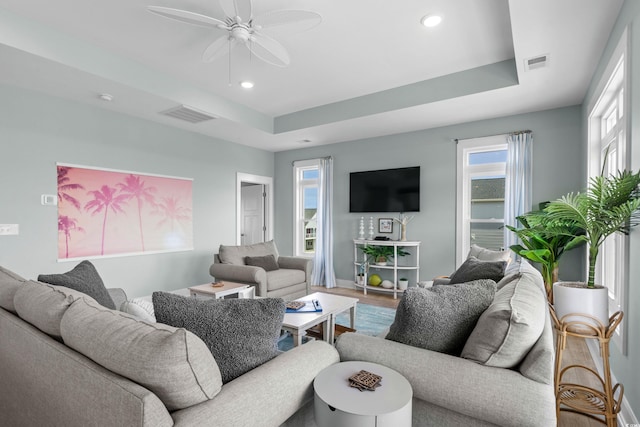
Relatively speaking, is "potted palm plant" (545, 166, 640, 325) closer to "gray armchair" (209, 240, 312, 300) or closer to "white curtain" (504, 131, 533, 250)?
"white curtain" (504, 131, 533, 250)

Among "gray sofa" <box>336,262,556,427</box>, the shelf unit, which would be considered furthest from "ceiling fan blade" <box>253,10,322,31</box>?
the shelf unit

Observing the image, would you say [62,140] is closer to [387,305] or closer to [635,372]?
[387,305]

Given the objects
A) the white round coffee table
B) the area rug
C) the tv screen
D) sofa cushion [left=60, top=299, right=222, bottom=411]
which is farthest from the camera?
the tv screen

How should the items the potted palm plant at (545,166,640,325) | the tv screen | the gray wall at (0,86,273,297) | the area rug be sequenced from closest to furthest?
the potted palm plant at (545,166,640,325) → the area rug → the gray wall at (0,86,273,297) → the tv screen

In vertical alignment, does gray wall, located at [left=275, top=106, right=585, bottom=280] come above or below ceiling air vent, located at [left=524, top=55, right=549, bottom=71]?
below

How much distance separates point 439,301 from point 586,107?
11.3ft

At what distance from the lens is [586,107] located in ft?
11.3

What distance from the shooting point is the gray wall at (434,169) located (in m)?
3.92

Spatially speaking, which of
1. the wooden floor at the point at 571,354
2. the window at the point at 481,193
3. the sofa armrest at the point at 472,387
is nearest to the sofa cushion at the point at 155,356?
the sofa armrest at the point at 472,387

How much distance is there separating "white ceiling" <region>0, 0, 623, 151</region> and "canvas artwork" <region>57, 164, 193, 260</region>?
2.91ft

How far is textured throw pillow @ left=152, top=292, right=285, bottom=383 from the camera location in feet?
3.88

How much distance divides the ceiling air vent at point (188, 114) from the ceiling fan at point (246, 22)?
1.37 m

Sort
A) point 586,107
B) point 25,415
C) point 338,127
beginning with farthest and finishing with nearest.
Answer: point 338,127 < point 586,107 < point 25,415

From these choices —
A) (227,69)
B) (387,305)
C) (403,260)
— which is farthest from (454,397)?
(403,260)
